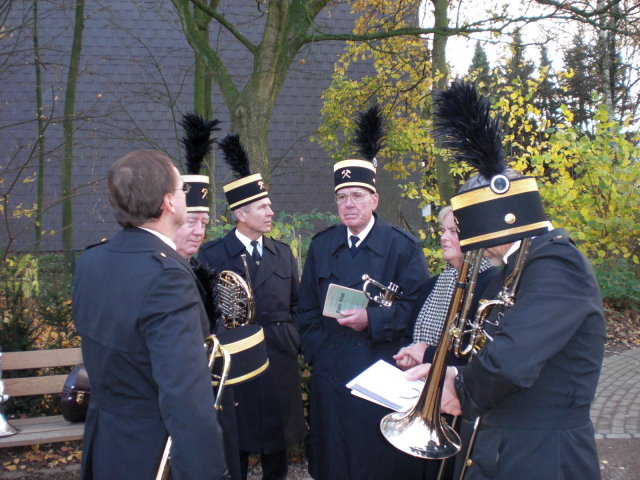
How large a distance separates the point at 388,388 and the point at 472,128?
1351 mm

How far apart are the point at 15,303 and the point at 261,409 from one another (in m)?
2.60

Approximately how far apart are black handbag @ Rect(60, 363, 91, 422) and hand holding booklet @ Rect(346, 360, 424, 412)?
2.31 meters

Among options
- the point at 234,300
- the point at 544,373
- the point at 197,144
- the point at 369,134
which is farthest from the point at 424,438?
the point at 197,144

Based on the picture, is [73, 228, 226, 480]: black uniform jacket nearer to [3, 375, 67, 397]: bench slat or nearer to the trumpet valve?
the trumpet valve

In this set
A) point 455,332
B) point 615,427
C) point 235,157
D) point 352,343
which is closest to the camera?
point 455,332

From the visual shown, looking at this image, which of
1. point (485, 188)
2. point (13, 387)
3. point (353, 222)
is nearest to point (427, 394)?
point (485, 188)

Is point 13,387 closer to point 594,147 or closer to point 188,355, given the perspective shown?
point 188,355

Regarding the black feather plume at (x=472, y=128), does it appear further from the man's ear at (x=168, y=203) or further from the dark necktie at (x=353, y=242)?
the dark necktie at (x=353, y=242)

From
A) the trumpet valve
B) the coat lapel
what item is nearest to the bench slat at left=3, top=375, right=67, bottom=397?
the coat lapel

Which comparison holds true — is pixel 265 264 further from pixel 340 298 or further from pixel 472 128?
pixel 472 128

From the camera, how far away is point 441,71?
11.6m

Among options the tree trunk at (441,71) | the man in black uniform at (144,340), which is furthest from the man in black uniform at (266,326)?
the tree trunk at (441,71)

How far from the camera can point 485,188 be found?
2449mm

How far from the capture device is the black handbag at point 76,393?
4613 mm
